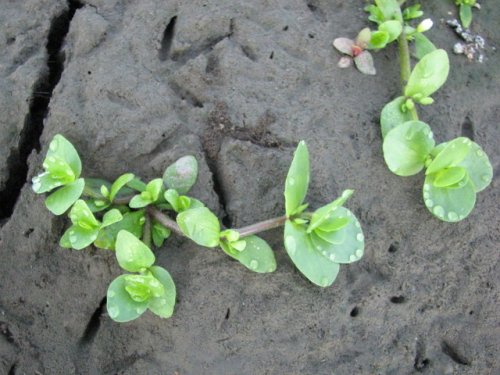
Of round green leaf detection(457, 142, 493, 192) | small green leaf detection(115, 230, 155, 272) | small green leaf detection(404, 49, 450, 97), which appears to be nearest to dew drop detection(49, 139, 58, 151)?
small green leaf detection(115, 230, 155, 272)

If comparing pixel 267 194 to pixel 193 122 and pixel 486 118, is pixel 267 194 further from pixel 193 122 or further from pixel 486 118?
pixel 486 118

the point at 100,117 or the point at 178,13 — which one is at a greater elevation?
the point at 178,13

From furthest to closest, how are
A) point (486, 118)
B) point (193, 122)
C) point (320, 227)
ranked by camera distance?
point (486, 118) → point (193, 122) → point (320, 227)

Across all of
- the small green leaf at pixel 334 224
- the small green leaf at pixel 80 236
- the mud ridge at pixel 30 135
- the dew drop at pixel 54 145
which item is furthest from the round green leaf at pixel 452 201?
the mud ridge at pixel 30 135

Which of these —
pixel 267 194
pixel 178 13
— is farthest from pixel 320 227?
pixel 178 13

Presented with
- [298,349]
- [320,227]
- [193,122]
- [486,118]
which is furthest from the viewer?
[486,118]

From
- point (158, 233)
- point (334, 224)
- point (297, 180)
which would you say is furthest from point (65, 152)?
point (334, 224)

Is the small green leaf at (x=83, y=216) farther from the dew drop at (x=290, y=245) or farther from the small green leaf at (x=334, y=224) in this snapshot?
the small green leaf at (x=334, y=224)
